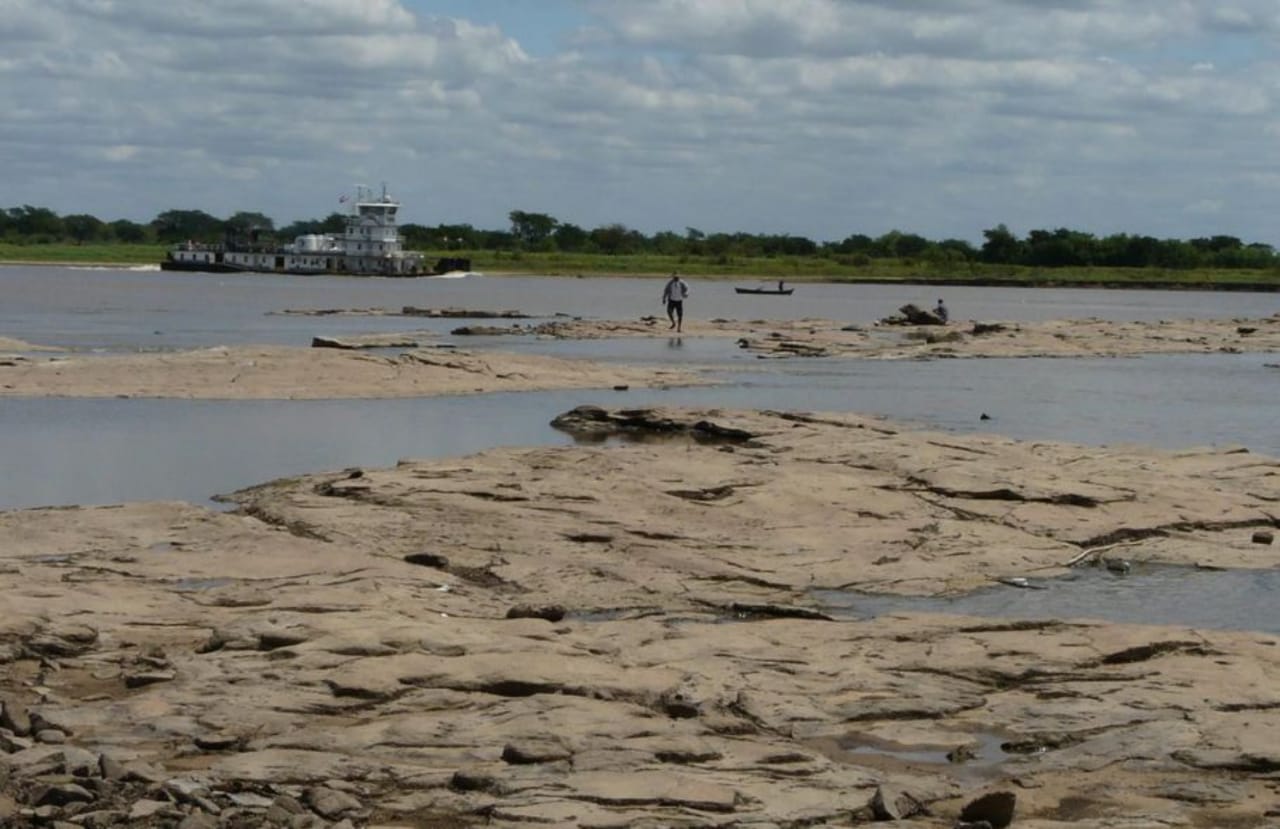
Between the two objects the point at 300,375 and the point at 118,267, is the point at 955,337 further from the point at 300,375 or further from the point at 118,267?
the point at 118,267

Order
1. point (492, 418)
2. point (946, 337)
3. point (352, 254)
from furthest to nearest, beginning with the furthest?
point (352, 254)
point (946, 337)
point (492, 418)

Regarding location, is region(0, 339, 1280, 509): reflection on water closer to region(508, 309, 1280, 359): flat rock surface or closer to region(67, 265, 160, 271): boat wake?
region(508, 309, 1280, 359): flat rock surface

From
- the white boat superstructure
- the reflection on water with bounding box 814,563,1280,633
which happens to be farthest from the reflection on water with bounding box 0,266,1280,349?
the reflection on water with bounding box 814,563,1280,633

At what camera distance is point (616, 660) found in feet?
38.0

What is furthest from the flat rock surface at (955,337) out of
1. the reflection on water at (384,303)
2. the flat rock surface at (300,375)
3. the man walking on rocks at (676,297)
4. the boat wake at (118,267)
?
the boat wake at (118,267)

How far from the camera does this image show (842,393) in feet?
117

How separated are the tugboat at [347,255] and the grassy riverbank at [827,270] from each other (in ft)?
72.3

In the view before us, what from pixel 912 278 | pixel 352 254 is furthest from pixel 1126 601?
pixel 912 278

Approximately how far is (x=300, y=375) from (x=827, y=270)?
135 meters

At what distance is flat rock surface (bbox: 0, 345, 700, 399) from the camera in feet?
106

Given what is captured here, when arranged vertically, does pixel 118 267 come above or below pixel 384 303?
below

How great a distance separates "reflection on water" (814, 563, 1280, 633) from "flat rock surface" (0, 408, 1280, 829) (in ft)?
1.12

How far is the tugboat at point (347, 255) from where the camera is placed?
128250 mm

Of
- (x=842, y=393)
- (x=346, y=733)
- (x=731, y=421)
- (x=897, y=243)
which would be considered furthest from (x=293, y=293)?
(x=897, y=243)
